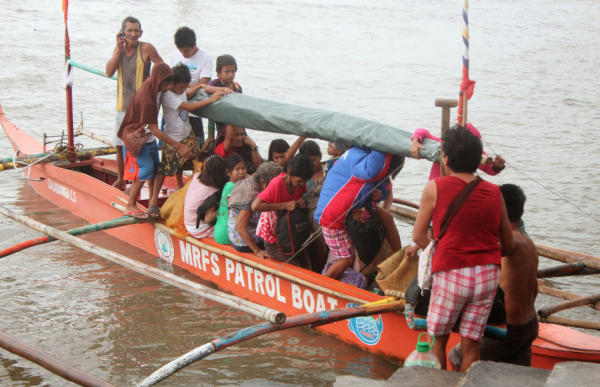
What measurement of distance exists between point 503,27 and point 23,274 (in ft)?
79.4

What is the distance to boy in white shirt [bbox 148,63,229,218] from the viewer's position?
227 inches

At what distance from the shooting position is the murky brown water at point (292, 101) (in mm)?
5066

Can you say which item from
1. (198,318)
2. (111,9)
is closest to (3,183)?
(198,318)

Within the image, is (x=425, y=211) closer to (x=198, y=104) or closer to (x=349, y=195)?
(x=349, y=195)

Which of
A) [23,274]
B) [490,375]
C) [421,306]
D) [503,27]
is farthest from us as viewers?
[503,27]

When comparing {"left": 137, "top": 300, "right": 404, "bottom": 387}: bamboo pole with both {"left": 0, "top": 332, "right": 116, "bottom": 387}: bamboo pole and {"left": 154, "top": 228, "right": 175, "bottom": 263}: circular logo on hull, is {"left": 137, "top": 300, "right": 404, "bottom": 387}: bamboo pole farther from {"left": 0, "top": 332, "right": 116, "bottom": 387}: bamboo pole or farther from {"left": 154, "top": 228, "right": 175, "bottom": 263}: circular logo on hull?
{"left": 154, "top": 228, "right": 175, "bottom": 263}: circular logo on hull

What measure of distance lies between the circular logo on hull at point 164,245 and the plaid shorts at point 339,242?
2.33m

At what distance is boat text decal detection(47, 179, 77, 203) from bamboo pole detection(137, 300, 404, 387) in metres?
5.52

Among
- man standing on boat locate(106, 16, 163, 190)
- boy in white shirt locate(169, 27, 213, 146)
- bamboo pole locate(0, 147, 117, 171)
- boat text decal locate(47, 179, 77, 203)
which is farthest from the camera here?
boat text decal locate(47, 179, 77, 203)

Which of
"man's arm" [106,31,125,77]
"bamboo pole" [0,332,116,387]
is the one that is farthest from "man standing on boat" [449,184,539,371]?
"man's arm" [106,31,125,77]

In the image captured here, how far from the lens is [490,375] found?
273 centimetres

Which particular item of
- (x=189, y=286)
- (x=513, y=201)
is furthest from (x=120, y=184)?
(x=513, y=201)

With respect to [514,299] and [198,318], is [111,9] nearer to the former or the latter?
[198,318]

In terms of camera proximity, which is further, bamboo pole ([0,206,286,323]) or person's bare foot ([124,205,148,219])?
person's bare foot ([124,205,148,219])
